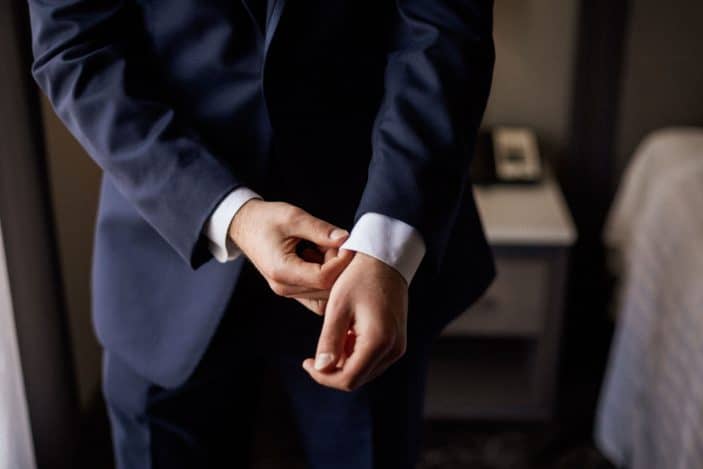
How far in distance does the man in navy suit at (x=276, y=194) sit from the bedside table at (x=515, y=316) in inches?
30.3

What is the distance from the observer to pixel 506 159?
1.90 metres

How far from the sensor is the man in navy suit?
75cm

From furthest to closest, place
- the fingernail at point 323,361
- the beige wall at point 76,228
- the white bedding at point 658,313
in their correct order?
1. the beige wall at point 76,228
2. the white bedding at point 658,313
3. the fingernail at point 323,361

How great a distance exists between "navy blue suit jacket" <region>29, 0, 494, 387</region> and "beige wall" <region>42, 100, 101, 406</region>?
2.27 ft

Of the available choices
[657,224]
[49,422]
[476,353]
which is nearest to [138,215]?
[49,422]

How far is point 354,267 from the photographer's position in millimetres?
728

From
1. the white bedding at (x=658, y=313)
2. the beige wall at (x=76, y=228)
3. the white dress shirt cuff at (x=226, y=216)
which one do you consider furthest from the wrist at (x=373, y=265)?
the beige wall at (x=76, y=228)

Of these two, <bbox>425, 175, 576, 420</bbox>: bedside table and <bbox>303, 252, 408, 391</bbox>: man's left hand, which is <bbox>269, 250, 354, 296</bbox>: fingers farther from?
<bbox>425, 175, 576, 420</bbox>: bedside table

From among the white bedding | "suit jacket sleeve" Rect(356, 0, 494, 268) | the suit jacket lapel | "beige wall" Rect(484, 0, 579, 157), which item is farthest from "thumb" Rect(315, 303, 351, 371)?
"beige wall" Rect(484, 0, 579, 157)

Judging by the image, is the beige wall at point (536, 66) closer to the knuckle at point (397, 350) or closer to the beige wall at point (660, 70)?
the beige wall at point (660, 70)

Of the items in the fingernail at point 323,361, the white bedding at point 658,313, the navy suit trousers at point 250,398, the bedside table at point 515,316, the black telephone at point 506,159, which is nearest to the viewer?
the fingernail at point 323,361

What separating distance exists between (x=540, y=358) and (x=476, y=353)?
249 mm

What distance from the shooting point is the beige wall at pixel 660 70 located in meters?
1.90

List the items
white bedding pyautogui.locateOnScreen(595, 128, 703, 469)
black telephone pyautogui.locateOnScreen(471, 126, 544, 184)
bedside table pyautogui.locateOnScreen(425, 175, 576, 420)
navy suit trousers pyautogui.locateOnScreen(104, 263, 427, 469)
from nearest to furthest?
1. navy suit trousers pyautogui.locateOnScreen(104, 263, 427, 469)
2. white bedding pyautogui.locateOnScreen(595, 128, 703, 469)
3. bedside table pyautogui.locateOnScreen(425, 175, 576, 420)
4. black telephone pyautogui.locateOnScreen(471, 126, 544, 184)
